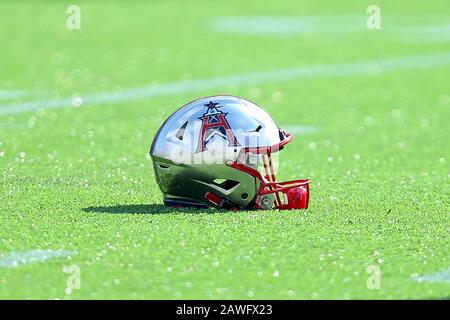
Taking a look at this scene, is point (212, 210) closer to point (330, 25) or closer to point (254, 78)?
point (254, 78)

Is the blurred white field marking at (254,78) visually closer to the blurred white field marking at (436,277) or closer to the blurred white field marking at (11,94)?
the blurred white field marking at (11,94)

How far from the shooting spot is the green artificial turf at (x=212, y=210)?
6370 millimetres

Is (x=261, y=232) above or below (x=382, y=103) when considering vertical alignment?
below

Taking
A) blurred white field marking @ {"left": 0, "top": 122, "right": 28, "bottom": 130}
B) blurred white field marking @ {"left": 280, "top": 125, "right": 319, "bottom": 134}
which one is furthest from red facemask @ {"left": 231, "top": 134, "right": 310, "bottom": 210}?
blurred white field marking @ {"left": 0, "top": 122, "right": 28, "bottom": 130}

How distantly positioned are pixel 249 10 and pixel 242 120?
1690 centimetres

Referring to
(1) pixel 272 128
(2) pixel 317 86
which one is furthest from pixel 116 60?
(1) pixel 272 128

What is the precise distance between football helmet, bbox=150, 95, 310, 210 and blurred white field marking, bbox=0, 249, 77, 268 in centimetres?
126

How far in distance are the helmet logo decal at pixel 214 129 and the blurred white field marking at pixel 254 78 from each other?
5.66 meters

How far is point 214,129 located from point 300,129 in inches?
191

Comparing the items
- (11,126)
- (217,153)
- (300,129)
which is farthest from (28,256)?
(300,129)
